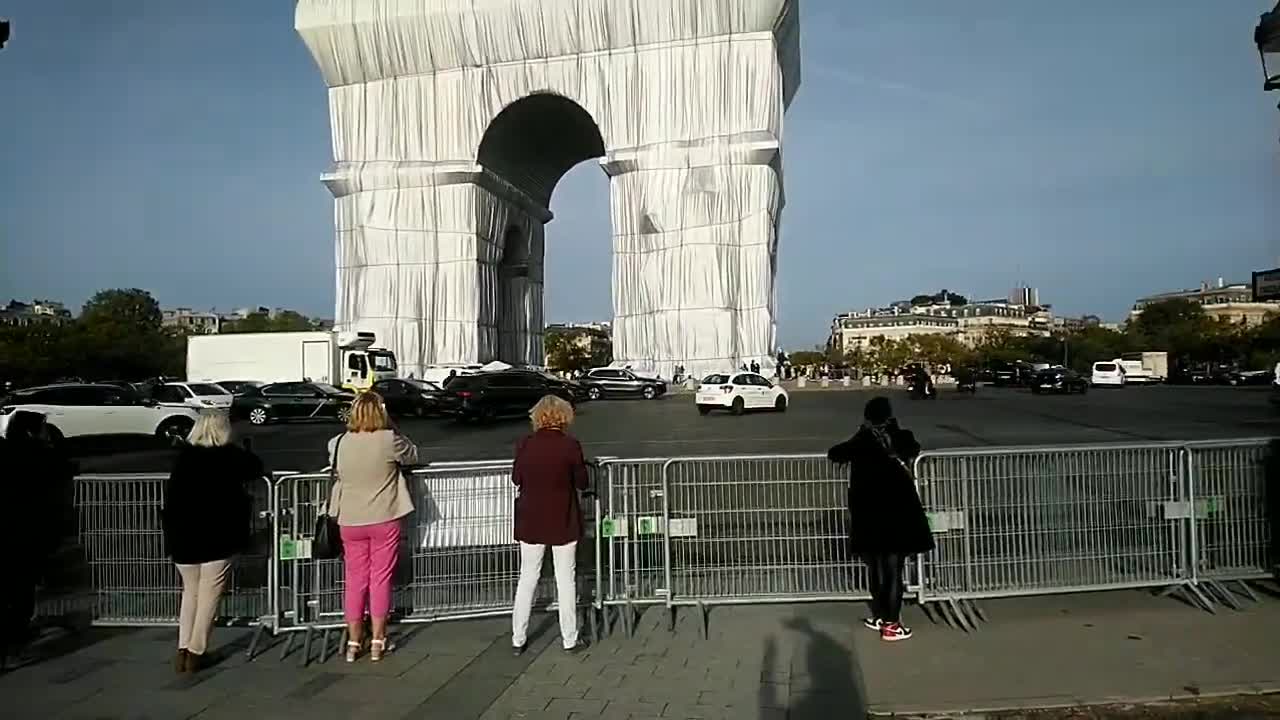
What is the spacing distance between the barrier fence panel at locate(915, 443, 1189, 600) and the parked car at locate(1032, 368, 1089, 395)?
123 feet

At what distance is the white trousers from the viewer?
5.85 meters

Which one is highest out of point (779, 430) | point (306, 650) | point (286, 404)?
point (286, 404)

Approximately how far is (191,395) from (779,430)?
16.1 meters

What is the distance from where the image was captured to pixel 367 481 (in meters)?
5.76

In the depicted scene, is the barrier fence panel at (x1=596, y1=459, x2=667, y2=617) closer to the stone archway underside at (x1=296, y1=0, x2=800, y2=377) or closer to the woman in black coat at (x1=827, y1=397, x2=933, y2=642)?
the woman in black coat at (x1=827, y1=397, x2=933, y2=642)

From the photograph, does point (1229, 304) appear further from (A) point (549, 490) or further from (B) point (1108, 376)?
(A) point (549, 490)

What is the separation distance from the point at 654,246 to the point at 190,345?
2040cm

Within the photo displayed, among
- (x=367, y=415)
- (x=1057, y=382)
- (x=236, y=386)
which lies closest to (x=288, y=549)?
(x=367, y=415)

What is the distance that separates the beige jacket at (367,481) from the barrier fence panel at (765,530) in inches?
73.2

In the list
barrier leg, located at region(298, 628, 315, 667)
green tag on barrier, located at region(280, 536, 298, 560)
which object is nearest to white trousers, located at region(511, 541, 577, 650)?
barrier leg, located at region(298, 628, 315, 667)

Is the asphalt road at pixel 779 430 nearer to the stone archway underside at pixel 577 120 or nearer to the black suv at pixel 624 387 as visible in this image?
the black suv at pixel 624 387

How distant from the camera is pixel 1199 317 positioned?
9169 centimetres

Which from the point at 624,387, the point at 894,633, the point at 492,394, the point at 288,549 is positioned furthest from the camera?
the point at 624,387

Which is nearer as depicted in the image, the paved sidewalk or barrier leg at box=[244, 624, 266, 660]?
the paved sidewalk
